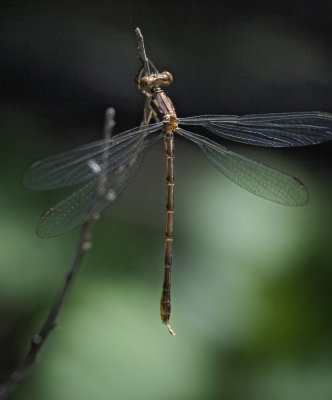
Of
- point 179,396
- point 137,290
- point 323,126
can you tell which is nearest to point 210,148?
point 323,126

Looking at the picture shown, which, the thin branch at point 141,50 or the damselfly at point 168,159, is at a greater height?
the thin branch at point 141,50

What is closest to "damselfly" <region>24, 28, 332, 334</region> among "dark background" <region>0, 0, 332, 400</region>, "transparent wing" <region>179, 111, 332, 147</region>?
"transparent wing" <region>179, 111, 332, 147</region>

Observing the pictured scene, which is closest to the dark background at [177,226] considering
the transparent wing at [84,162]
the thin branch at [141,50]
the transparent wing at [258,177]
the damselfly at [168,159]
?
the damselfly at [168,159]

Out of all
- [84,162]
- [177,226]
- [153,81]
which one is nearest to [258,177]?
[153,81]

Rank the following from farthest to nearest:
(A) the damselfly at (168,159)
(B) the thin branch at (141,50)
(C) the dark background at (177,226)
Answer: (C) the dark background at (177,226), (A) the damselfly at (168,159), (B) the thin branch at (141,50)

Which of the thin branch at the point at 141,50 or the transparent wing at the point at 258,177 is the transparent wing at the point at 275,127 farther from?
the thin branch at the point at 141,50

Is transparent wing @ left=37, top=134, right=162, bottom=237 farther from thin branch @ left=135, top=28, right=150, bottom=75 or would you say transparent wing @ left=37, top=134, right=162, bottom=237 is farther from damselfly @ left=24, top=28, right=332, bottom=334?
thin branch @ left=135, top=28, right=150, bottom=75

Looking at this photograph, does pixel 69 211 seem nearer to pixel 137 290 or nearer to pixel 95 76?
pixel 137 290
